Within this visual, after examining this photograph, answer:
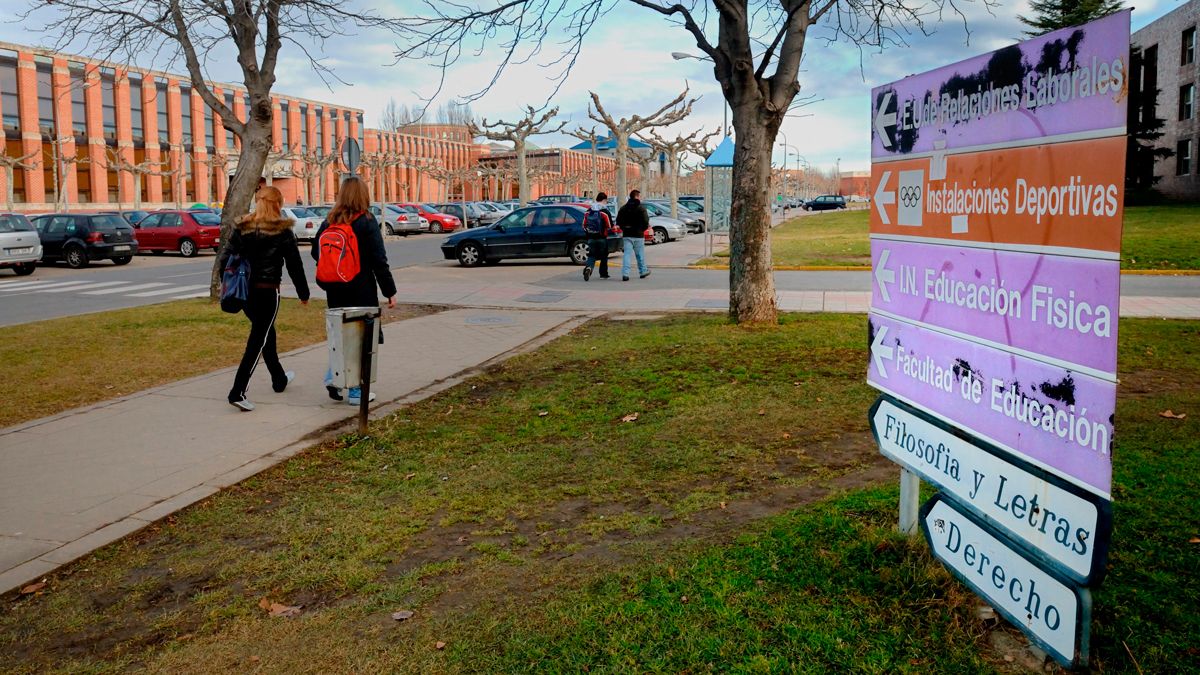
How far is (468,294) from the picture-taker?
17734 mm

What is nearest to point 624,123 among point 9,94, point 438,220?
point 438,220

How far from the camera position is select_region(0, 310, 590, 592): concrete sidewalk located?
16.9 ft

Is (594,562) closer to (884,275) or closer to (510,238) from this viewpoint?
(884,275)

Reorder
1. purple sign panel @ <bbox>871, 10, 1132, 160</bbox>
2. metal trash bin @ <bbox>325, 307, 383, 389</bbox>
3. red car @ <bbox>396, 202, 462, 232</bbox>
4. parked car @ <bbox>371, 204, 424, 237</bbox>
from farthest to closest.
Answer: red car @ <bbox>396, 202, 462, 232</bbox>
parked car @ <bbox>371, 204, 424, 237</bbox>
metal trash bin @ <bbox>325, 307, 383, 389</bbox>
purple sign panel @ <bbox>871, 10, 1132, 160</bbox>

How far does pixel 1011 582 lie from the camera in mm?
3229

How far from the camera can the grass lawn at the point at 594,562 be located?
346cm

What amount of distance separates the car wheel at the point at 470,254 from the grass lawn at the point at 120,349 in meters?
9.24

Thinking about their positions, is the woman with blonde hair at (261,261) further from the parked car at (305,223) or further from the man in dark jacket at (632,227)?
the parked car at (305,223)

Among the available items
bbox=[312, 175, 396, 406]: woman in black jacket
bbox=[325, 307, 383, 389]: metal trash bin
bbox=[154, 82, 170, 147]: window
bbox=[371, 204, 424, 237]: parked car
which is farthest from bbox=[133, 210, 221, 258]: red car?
bbox=[154, 82, 170, 147]: window

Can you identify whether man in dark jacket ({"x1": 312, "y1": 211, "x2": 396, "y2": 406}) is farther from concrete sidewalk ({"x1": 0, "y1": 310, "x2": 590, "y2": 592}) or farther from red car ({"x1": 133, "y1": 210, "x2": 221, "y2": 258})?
red car ({"x1": 133, "y1": 210, "x2": 221, "y2": 258})

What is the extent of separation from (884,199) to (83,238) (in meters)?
29.1

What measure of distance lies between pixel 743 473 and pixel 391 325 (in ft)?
28.0

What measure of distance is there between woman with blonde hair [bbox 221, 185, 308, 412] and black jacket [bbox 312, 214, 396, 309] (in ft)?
1.43

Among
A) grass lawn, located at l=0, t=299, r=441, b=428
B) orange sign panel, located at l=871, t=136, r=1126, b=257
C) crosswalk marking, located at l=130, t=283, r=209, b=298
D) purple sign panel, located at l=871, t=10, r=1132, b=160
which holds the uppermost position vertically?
purple sign panel, located at l=871, t=10, r=1132, b=160
